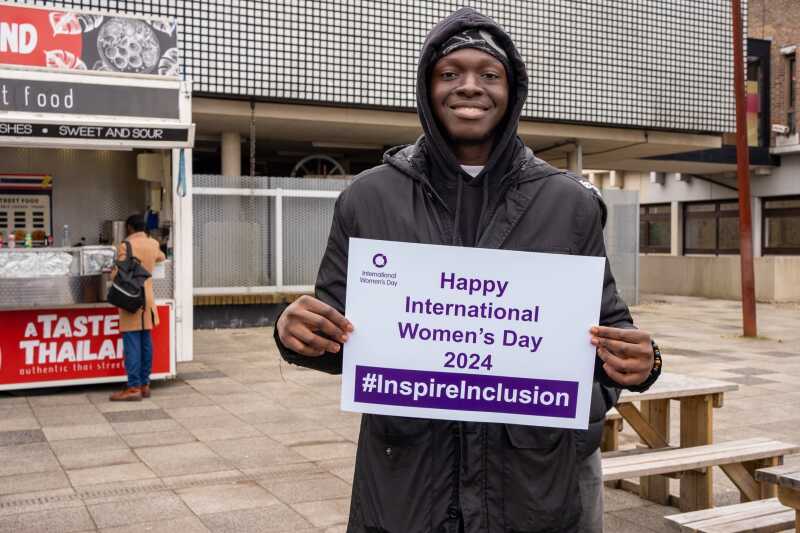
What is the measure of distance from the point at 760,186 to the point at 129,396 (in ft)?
68.5

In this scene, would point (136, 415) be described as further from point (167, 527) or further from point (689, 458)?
point (689, 458)

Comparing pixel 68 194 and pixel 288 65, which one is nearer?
pixel 68 194

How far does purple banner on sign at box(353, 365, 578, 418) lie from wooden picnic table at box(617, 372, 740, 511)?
131 inches

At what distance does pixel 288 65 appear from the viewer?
1502cm

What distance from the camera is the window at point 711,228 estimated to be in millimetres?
26281

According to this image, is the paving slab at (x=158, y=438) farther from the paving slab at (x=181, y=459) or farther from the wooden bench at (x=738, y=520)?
the wooden bench at (x=738, y=520)

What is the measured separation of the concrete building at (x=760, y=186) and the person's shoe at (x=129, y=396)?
1722 centimetres

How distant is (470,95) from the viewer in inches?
82.9

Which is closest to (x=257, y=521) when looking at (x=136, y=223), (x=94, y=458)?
(x=94, y=458)

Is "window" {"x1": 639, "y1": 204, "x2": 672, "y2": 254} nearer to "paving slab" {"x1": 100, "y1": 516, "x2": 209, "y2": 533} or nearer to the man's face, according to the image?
"paving slab" {"x1": 100, "y1": 516, "x2": 209, "y2": 533}

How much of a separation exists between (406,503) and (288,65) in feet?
45.1

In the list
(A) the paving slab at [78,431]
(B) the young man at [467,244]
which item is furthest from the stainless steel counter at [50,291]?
(B) the young man at [467,244]

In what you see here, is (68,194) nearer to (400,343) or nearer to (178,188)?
(178,188)

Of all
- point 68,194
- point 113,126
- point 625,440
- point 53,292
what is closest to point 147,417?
point 53,292
